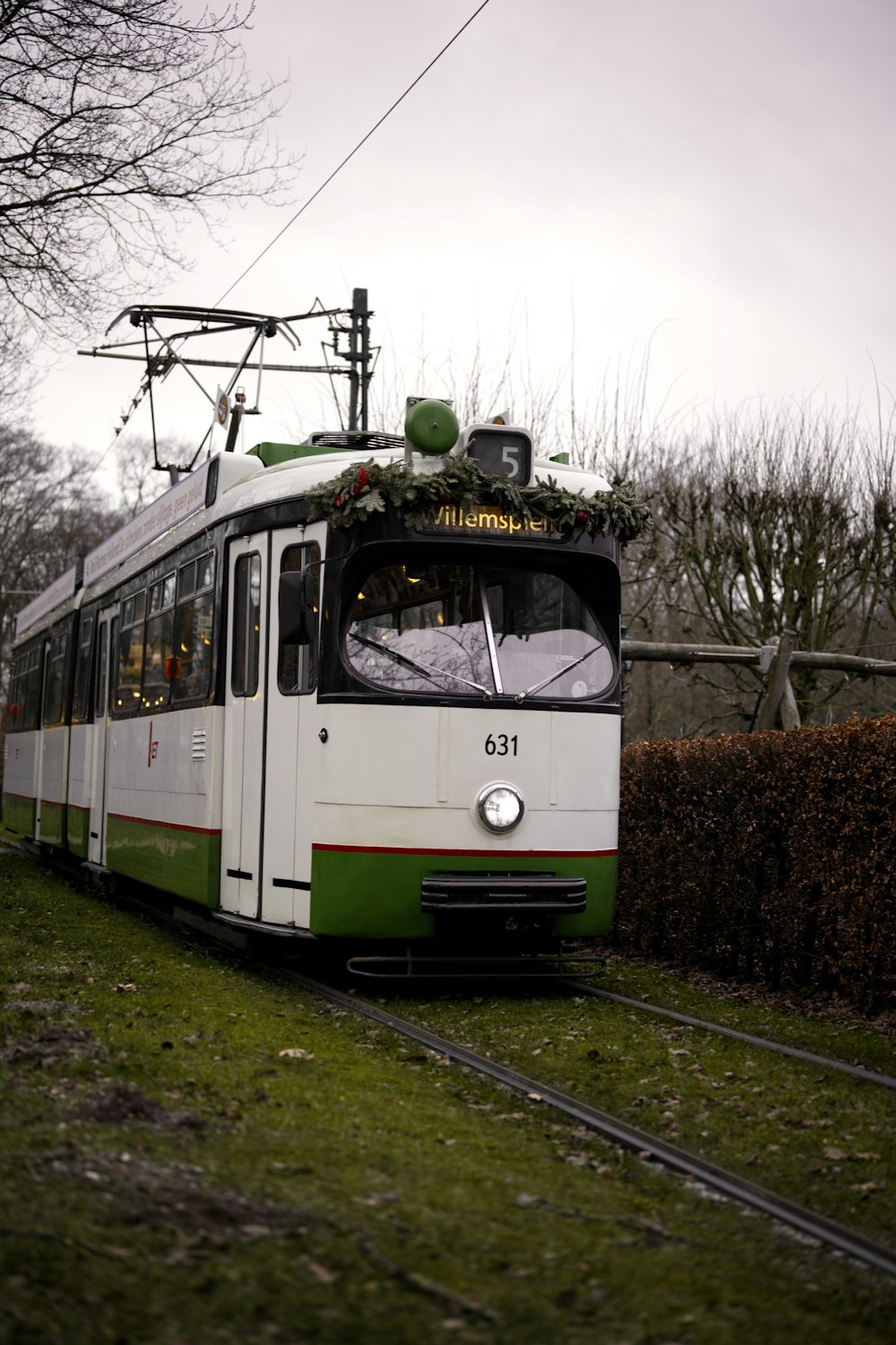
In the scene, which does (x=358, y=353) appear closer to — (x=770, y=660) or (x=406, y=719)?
(x=770, y=660)

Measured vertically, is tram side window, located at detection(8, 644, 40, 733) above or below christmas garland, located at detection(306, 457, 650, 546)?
below

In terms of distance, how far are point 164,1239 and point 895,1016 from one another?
5.78 meters

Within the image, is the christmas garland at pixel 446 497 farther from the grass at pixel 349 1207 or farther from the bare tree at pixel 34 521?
the bare tree at pixel 34 521

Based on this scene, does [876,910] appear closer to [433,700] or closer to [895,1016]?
[895,1016]

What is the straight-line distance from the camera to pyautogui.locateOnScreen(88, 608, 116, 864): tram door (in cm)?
1504

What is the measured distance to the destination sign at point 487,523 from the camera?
9141mm

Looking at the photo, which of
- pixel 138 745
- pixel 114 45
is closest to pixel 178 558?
pixel 138 745

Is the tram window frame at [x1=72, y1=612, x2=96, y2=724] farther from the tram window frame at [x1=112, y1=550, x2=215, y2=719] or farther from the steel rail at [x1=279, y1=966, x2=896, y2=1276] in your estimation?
the steel rail at [x1=279, y1=966, x2=896, y2=1276]

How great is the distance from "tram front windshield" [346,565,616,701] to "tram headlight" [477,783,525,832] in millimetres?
597

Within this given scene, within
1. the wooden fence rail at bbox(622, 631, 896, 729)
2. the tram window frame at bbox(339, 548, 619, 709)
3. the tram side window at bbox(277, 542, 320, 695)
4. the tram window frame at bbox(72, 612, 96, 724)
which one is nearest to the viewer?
the tram window frame at bbox(339, 548, 619, 709)

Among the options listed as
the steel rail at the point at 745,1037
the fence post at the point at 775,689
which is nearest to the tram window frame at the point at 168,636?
the steel rail at the point at 745,1037

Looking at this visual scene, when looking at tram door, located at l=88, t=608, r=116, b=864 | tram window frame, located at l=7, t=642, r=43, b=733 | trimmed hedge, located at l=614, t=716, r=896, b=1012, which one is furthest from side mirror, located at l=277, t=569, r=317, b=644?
tram window frame, located at l=7, t=642, r=43, b=733

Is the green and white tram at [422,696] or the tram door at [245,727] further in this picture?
the tram door at [245,727]

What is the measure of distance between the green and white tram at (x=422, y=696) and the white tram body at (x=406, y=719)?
0.01 meters
